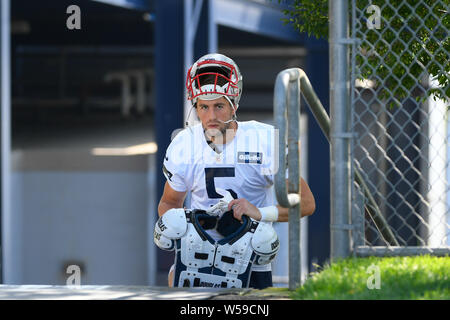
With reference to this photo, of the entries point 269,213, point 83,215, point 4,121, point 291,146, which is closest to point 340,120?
point 291,146

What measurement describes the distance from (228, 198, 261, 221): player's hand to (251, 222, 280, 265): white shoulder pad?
55 millimetres

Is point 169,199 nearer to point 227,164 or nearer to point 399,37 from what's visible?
point 227,164

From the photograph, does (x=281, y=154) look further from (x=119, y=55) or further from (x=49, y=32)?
(x=119, y=55)

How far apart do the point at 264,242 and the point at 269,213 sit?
153 mm

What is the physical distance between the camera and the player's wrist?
356 cm

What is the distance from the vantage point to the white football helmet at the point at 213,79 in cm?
364

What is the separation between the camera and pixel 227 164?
3.74m

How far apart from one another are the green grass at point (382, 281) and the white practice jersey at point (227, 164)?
0.75m

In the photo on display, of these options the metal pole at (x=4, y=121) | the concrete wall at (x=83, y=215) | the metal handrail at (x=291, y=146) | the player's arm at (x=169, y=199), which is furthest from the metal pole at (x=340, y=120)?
the concrete wall at (x=83, y=215)

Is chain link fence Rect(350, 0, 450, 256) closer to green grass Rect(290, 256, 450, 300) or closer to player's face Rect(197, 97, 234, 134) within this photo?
green grass Rect(290, 256, 450, 300)

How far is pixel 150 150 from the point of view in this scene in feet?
38.3

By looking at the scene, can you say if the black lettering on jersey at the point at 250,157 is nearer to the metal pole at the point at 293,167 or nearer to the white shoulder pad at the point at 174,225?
the white shoulder pad at the point at 174,225

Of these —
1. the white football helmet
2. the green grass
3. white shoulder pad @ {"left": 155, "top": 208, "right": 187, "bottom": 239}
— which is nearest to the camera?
the green grass

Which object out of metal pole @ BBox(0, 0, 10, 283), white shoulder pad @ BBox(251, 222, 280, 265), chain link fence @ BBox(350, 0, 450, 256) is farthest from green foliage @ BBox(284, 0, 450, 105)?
metal pole @ BBox(0, 0, 10, 283)
